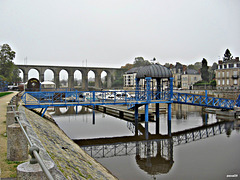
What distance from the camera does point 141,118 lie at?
2783cm

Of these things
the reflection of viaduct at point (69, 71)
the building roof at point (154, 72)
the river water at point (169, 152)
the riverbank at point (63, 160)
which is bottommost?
the river water at point (169, 152)

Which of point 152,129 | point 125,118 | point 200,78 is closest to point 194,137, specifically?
point 152,129

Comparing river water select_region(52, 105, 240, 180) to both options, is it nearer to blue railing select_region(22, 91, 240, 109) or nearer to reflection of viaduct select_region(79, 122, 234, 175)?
reflection of viaduct select_region(79, 122, 234, 175)

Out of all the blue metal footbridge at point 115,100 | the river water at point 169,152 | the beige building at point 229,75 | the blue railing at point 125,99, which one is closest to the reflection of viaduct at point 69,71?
the beige building at point 229,75

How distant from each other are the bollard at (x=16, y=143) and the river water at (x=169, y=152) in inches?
252

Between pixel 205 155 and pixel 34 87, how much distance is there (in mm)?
37582

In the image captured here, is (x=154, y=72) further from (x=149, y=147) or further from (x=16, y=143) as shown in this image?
(x=16, y=143)

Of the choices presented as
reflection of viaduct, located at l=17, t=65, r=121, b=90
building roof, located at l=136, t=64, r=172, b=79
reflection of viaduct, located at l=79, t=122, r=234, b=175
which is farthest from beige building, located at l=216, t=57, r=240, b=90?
reflection of viaduct, located at l=17, t=65, r=121, b=90

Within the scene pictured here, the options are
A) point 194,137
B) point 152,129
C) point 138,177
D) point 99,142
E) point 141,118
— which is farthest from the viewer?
point 141,118

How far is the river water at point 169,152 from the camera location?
38.3 ft

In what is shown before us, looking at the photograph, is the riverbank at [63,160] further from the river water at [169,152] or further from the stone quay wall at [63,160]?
the river water at [169,152]

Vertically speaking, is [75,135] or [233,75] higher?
[233,75]

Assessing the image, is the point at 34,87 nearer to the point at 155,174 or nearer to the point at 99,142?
the point at 99,142

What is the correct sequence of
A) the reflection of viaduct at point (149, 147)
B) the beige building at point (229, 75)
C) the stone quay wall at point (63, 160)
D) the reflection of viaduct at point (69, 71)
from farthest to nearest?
the reflection of viaduct at point (69, 71) → the beige building at point (229, 75) → the reflection of viaduct at point (149, 147) → the stone quay wall at point (63, 160)
